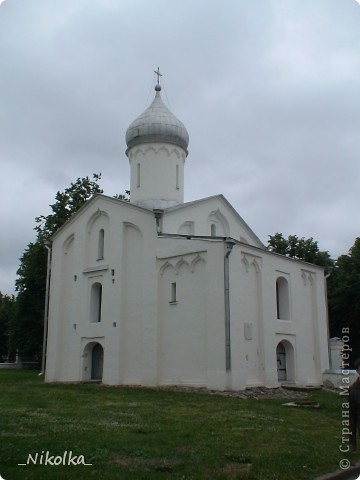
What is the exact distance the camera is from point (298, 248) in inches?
1399

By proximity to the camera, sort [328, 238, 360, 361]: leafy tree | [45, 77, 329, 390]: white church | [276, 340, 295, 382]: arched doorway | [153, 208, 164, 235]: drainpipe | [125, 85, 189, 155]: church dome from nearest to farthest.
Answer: [45, 77, 329, 390]: white church < [153, 208, 164, 235]: drainpipe < [276, 340, 295, 382]: arched doorway < [125, 85, 189, 155]: church dome < [328, 238, 360, 361]: leafy tree

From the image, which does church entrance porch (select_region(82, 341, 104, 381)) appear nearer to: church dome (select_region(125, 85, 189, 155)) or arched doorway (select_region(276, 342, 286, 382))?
arched doorway (select_region(276, 342, 286, 382))

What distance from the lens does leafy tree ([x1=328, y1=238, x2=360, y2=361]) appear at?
100ft

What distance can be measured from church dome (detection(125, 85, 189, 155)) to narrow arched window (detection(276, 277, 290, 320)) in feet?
27.0

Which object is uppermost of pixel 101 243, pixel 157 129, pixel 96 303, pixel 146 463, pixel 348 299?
pixel 157 129

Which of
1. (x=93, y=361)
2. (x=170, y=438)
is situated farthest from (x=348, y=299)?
(x=170, y=438)

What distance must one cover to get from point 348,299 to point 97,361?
16.1 meters

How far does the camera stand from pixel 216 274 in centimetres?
1877

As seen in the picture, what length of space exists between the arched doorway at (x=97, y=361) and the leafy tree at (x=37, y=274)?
11240 millimetres

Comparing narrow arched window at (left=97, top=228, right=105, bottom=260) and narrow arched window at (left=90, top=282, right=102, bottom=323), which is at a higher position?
narrow arched window at (left=97, top=228, right=105, bottom=260)

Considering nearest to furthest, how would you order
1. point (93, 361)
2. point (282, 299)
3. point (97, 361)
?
1. point (282, 299)
2. point (97, 361)
3. point (93, 361)

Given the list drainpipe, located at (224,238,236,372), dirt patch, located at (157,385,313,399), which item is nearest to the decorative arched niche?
drainpipe, located at (224,238,236,372)

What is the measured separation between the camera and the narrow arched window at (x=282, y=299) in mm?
22341

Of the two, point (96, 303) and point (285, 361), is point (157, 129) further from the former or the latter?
point (285, 361)
